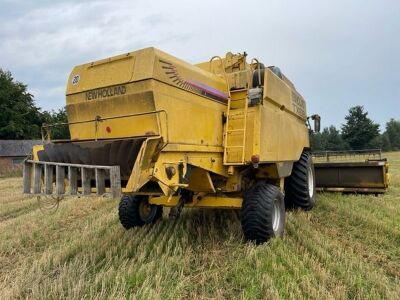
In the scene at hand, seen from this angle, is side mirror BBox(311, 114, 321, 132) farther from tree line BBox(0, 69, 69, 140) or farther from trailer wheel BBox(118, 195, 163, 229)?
tree line BBox(0, 69, 69, 140)

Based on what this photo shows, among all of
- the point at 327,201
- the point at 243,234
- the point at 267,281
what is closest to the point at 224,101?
the point at 243,234

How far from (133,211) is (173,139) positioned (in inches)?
88.2

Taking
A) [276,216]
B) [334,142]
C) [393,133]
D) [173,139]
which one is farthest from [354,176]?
[393,133]

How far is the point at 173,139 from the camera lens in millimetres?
4359

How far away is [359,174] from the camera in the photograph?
936cm

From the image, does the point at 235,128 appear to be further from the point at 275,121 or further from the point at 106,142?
the point at 106,142

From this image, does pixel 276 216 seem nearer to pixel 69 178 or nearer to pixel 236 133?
pixel 236 133

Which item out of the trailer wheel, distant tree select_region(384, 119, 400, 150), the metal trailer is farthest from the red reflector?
distant tree select_region(384, 119, 400, 150)

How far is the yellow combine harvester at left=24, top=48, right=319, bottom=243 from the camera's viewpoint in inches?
166

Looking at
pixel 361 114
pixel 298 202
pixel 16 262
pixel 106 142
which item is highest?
pixel 361 114

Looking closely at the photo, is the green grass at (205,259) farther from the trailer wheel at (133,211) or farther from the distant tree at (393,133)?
the distant tree at (393,133)

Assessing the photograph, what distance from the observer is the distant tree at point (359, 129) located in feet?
162

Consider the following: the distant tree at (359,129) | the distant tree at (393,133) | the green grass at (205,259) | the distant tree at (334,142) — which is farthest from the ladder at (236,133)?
the distant tree at (393,133)

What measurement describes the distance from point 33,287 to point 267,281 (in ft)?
7.11
